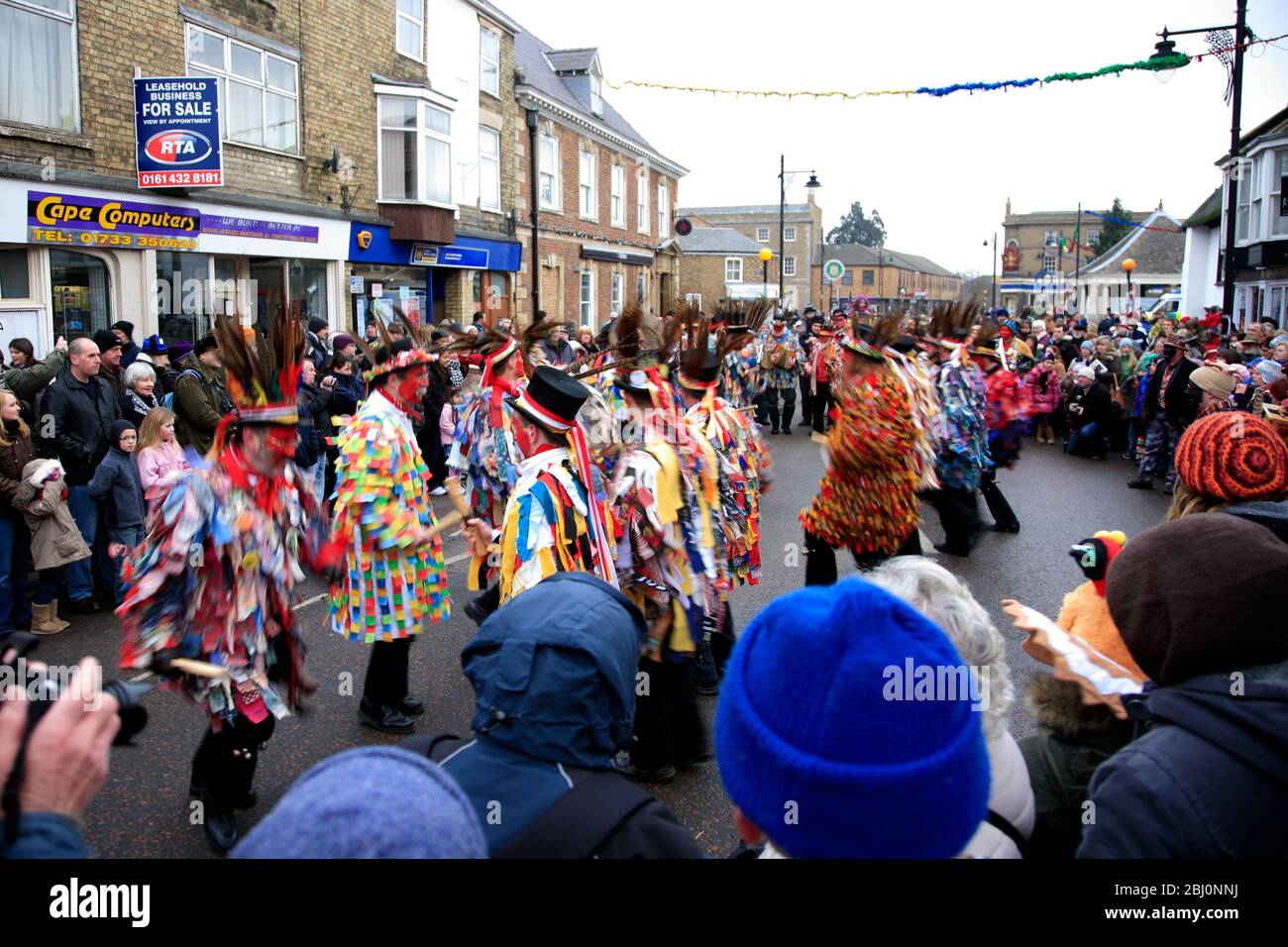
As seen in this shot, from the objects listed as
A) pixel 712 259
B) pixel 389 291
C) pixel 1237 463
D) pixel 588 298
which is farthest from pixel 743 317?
pixel 712 259

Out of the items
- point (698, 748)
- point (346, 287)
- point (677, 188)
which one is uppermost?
point (677, 188)

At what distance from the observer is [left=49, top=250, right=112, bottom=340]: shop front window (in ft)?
43.2

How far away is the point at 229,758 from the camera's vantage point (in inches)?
154

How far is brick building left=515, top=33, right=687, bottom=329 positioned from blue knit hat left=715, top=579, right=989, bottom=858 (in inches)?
961

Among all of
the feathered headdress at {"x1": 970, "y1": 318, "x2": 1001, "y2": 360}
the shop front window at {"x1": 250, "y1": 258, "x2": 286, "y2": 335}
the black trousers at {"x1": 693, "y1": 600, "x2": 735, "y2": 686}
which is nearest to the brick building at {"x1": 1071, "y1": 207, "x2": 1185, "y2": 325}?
the shop front window at {"x1": 250, "y1": 258, "x2": 286, "y2": 335}

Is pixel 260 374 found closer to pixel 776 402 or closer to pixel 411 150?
pixel 776 402

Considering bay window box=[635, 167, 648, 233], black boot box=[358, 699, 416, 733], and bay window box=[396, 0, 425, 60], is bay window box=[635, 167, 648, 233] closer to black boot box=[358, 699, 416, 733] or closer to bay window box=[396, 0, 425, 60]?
bay window box=[396, 0, 425, 60]

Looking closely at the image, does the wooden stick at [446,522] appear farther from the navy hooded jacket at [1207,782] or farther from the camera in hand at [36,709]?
the navy hooded jacket at [1207,782]

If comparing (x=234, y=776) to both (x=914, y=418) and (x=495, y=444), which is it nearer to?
(x=495, y=444)

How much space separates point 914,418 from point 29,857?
17.9 feet

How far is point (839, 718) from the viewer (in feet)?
4.75

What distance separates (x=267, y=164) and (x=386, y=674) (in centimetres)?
1447
